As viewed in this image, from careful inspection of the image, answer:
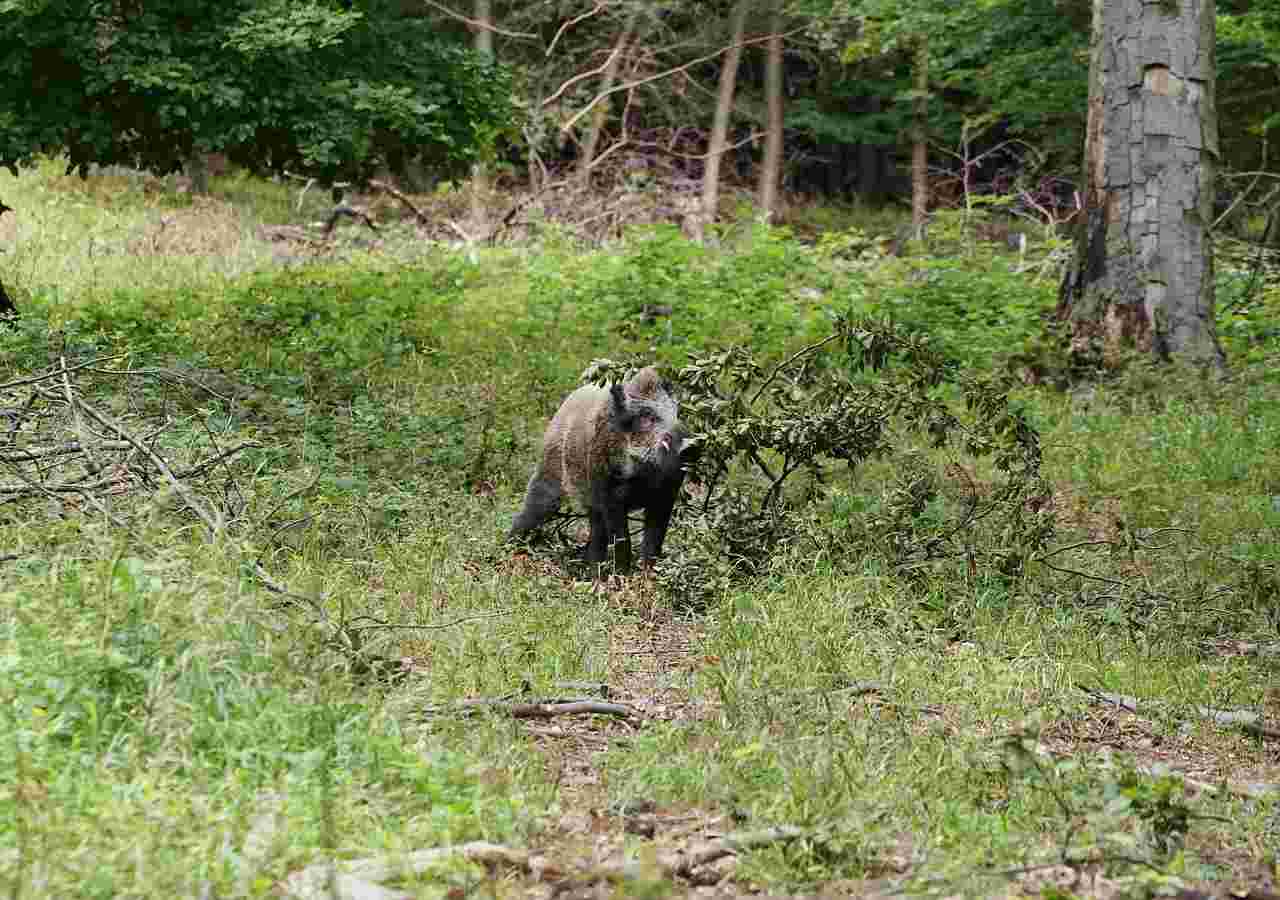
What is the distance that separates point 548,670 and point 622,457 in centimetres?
179

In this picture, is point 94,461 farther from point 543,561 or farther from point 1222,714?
point 1222,714

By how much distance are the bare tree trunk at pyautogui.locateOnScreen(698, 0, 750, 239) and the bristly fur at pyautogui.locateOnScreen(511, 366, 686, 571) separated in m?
22.0

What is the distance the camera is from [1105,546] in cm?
959

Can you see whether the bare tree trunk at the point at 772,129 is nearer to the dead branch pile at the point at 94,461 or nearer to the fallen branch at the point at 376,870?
the dead branch pile at the point at 94,461

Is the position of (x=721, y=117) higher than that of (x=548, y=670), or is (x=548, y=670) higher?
(x=721, y=117)

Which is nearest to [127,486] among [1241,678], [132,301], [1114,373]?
[1241,678]

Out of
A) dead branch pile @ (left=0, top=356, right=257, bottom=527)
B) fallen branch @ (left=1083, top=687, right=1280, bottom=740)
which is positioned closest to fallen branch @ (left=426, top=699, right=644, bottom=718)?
dead branch pile @ (left=0, top=356, right=257, bottom=527)

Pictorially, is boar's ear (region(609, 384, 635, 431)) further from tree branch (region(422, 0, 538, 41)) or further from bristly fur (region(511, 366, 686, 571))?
tree branch (region(422, 0, 538, 41))

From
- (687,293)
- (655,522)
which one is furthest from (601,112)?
(655,522)

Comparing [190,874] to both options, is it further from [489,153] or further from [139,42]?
[489,153]

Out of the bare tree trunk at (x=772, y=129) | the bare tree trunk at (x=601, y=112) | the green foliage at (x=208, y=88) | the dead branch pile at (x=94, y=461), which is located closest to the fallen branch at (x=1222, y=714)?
the dead branch pile at (x=94, y=461)

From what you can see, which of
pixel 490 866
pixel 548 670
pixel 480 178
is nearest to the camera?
pixel 490 866

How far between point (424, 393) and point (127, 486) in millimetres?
5921

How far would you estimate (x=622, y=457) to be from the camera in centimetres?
778
